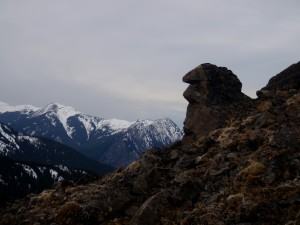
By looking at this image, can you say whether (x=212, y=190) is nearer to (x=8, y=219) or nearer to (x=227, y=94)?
(x=8, y=219)

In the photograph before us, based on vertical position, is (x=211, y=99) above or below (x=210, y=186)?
above

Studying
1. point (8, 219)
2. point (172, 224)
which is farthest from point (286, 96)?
point (8, 219)

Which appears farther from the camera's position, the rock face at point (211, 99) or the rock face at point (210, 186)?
the rock face at point (211, 99)

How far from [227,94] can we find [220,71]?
2.66m

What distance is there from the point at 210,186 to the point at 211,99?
16.0 metres

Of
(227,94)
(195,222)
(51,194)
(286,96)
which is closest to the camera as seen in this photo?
(195,222)

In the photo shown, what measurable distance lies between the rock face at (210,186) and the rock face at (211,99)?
3.56 feet

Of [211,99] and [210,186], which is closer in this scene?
[210,186]

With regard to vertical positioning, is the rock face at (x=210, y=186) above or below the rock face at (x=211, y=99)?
below

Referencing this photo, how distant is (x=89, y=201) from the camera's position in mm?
31000

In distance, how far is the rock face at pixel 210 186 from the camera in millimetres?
24141

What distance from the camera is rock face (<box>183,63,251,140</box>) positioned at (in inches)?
1652

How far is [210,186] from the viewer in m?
28.9

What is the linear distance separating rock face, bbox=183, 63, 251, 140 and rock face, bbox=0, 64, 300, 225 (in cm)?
109
